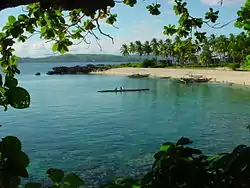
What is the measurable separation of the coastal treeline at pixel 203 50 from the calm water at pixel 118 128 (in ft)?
19.8

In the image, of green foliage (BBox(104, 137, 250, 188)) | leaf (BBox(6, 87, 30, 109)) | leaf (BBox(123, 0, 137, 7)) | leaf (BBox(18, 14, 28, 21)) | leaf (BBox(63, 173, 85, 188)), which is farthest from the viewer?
leaf (BBox(123, 0, 137, 7))

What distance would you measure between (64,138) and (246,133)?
44.6ft

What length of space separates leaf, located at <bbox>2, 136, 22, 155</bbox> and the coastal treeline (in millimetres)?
2336

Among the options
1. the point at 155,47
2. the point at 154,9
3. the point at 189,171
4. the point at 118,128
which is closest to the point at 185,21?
the point at 154,9

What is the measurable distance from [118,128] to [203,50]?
24.0 m

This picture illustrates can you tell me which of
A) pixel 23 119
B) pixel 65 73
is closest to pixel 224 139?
pixel 23 119

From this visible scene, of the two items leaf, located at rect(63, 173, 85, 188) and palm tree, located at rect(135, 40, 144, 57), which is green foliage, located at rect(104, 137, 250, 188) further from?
palm tree, located at rect(135, 40, 144, 57)

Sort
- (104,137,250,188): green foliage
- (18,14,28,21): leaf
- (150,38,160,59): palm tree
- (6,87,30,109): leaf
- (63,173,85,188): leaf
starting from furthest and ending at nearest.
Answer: (150,38,160,59): palm tree, (18,14,28,21): leaf, (104,137,250,188): green foliage, (63,173,85,188): leaf, (6,87,30,109): leaf

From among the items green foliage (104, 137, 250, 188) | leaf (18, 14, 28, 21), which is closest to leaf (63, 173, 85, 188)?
green foliage (104, 137, 250, 188)

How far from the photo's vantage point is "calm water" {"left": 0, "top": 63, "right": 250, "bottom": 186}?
20641 millimetres

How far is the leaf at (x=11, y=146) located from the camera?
1.32m

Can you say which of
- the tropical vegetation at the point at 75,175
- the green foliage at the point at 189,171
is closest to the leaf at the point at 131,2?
the tropical vegetation at the point at 75,175

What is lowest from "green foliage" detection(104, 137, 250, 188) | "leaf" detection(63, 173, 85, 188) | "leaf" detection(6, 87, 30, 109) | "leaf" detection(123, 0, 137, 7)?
"green foliage" detection(104, 137, 250, 188)

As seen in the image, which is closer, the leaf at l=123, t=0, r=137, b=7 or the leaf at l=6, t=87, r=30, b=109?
the leaf at l=6, t=87, r=30, b=109
